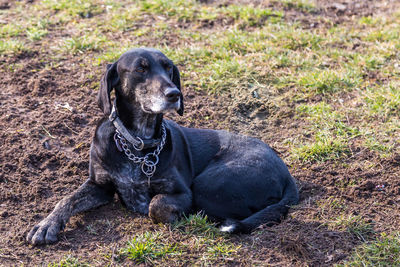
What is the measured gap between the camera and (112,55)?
23.3 feet

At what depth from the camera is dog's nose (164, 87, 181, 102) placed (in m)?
4.18

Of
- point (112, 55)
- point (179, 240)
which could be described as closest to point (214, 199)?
point (179, 240)

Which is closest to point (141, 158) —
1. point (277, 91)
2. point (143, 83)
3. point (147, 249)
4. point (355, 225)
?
point (143, 83)

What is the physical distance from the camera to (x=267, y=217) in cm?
439

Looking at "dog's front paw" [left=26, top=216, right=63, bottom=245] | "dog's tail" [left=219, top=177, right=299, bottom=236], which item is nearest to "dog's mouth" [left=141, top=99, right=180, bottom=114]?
"dog's tail" [left=219, top=177, right=299, bottom=236]

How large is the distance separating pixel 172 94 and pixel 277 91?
9.16ft

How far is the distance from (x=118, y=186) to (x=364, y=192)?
7.43 ft

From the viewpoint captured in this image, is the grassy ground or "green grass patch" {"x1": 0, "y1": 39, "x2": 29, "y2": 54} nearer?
the grassy ground

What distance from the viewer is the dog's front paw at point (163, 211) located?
14.2 ft

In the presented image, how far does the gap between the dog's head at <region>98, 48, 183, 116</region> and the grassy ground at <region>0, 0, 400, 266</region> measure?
3.30 feet

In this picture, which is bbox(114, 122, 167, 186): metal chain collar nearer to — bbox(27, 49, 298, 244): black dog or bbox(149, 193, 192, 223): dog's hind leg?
bbox(27, 49, 298, 244): black dog

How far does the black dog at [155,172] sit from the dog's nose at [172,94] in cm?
7

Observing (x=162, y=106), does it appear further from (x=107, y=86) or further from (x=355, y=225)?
(x=355, y=225)

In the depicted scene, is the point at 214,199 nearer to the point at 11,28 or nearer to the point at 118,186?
the point at 118,186
